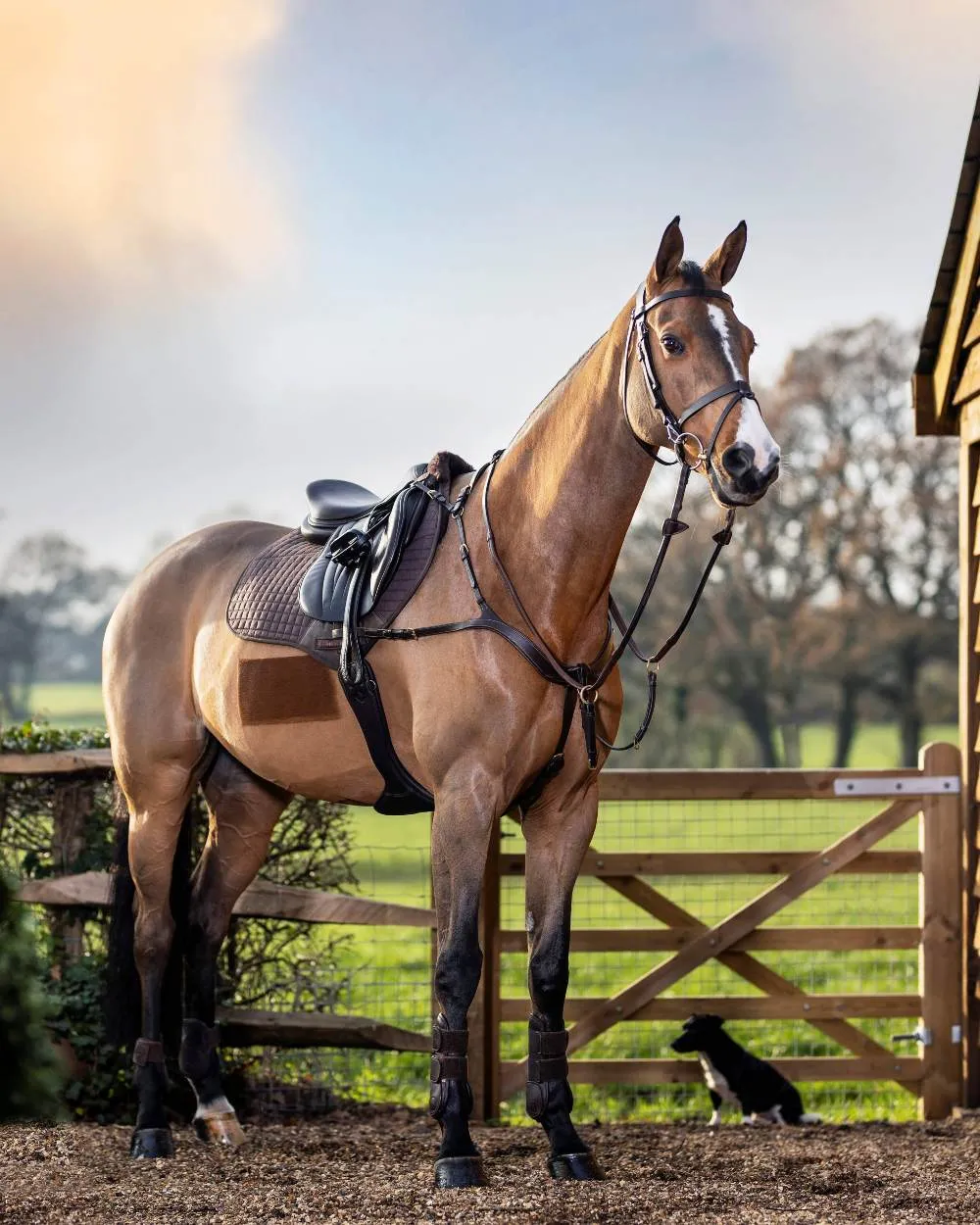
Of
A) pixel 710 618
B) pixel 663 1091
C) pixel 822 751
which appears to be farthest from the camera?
pixel 822 751

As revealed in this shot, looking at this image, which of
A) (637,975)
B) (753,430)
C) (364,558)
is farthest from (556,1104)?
(637,975)

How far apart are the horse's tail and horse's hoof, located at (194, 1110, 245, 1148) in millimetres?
395

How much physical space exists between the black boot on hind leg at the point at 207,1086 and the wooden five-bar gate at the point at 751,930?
48cm

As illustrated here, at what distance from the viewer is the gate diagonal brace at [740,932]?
5539 mm

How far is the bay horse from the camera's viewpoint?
3637 millimetres

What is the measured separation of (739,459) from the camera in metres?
3.37

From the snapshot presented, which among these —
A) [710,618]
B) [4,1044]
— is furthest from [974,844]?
[710,618]

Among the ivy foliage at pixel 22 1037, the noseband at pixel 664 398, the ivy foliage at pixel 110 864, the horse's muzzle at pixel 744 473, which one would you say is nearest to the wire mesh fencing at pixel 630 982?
the ivy foliage at pixel 110 864

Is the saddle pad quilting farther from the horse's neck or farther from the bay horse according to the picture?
the horse's neck

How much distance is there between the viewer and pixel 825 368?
82.9 feet

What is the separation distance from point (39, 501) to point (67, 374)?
286 cm

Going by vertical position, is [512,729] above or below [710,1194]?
above

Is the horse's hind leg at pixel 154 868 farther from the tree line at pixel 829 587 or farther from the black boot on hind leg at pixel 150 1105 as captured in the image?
the tree line at pixel 829 587

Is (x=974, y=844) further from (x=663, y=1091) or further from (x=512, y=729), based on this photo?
(x=512, y=729)
